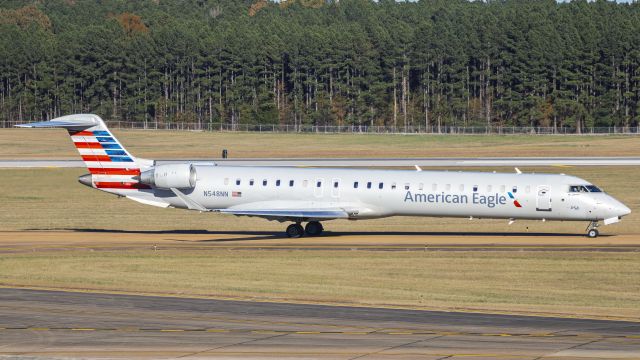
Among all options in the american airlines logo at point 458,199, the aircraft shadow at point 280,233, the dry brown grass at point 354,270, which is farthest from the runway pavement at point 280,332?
the aircraft shadow at point 280,233

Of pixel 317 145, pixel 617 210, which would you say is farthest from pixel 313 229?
pixel 317 145

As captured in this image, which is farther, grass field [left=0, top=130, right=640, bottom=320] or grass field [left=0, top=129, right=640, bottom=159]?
grass field [left=0, top=129, right=640, bottom=159]

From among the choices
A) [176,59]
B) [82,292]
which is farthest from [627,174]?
[176,59]

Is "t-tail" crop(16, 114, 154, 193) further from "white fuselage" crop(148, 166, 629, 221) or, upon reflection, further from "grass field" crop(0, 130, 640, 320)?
"grass field" crop(0, 130, 640, 320)

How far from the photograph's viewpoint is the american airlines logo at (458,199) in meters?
42.5

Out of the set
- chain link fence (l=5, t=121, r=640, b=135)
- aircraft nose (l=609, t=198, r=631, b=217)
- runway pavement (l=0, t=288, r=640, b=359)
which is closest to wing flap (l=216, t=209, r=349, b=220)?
aircraft nose (l=609, t=198, r=631, b=217)

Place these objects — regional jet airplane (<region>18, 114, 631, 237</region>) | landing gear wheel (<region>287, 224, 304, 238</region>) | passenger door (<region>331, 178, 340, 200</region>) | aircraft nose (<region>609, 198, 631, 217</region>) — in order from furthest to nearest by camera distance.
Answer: landing gear wheel (<region>287, 224, 304, 238</region>) < passenger door (<region>331, 178, 340, 200</region>) < regional jet airplane (<region>18, 114, 631, 237</region>) < aircraft nose (<region>609, 198, 631, 217</region>)

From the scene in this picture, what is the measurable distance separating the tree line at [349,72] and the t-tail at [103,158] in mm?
106701

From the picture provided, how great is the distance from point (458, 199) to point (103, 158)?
47.5 feet

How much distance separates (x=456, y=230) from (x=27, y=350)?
2682cm

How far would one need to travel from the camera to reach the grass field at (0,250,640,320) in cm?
3000

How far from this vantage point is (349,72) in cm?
17125

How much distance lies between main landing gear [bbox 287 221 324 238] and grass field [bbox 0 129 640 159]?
168 feet

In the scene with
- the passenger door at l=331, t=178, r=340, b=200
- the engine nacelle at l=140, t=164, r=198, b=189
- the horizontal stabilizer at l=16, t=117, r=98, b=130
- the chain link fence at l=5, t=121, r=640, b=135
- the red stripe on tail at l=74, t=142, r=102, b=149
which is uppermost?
→ the chain link fence at l=5, t=121, r=640, b=135
